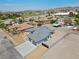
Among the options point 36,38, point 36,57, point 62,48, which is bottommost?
point 36,38

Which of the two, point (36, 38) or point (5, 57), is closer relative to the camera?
point (5, 57)

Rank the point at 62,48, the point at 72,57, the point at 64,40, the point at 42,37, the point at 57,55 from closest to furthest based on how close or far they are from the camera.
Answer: the point at 72,57, the point at 57,55, the point at 62,48, the point at 64,40, the point at 42,37

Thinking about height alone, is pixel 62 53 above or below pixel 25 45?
above

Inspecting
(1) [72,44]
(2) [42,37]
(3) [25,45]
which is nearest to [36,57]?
(1) [72,44]

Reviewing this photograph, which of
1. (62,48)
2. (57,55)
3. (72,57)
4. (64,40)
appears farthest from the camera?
(64,40)

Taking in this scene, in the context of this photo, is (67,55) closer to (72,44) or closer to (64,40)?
(72,44)

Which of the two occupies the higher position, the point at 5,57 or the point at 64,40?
the point at 64,40

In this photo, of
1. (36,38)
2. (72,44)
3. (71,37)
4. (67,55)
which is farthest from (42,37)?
(67,55)

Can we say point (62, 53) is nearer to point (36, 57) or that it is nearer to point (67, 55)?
point (67, 55)

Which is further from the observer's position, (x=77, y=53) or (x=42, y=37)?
(x=42, y=37)
